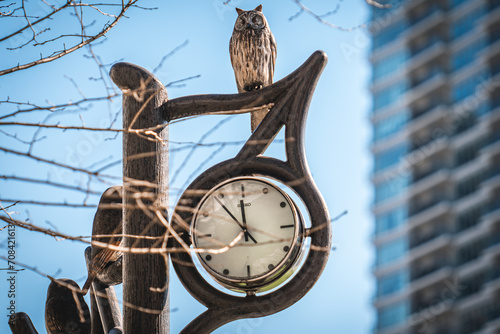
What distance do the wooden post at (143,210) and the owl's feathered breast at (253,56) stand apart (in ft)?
1.66

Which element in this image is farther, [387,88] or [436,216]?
[387,88]

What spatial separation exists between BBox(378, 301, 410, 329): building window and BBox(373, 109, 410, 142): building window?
1022 cm

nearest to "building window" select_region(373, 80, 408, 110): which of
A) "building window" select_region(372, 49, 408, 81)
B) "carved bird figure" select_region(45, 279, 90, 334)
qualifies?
"building window" select_region(372, 49, 408, 81)

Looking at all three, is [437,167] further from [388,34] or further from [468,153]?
[388,34]

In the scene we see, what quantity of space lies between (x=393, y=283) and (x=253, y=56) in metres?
42.7

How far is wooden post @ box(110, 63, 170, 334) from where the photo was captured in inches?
98.7

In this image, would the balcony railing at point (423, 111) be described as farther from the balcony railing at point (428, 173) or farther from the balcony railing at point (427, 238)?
the balcony railing at point (427, 238)

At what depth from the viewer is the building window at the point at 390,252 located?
44562mm

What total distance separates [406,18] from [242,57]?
45.0 m

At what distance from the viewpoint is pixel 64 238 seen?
6.44 feet

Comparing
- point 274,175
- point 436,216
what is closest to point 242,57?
point 274,175

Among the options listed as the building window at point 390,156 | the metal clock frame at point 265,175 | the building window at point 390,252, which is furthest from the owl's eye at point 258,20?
the building window at point 390,156

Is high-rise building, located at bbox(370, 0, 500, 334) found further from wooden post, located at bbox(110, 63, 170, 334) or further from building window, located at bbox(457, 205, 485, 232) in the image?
wooden post, located at bbox(110, 63, 170, 334)

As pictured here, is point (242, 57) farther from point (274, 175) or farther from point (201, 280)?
point (201, 280)
